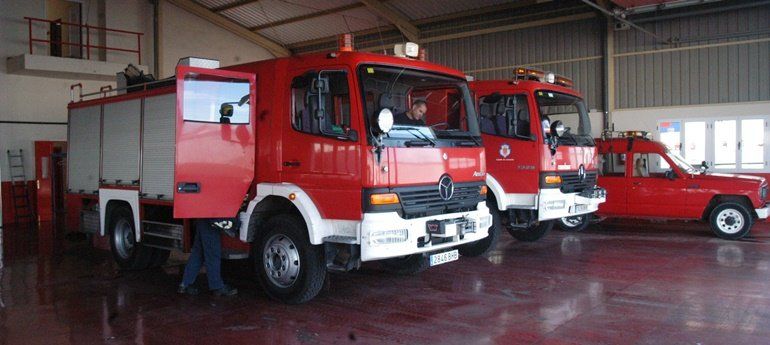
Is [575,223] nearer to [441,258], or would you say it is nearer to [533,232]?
[533,232]

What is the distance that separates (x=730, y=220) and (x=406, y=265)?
703cm

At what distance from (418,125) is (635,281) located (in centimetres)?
360

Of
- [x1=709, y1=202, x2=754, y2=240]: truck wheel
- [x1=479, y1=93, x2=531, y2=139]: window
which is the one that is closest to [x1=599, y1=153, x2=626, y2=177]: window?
[x1=709, y1=202, x2=754, y2=240]: truck wheel

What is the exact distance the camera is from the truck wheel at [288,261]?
627 cm

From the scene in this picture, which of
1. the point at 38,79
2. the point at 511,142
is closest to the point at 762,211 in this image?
the point at 511,142

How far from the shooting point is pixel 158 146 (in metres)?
7.43

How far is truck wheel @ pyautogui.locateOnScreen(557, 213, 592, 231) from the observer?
11953 mm

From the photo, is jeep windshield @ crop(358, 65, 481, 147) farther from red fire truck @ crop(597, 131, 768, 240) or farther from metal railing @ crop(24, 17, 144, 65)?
Answer: metal railing @ crop(24, 17, 144, 65)

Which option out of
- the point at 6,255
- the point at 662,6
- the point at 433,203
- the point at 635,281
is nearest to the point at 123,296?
the point at 433,203

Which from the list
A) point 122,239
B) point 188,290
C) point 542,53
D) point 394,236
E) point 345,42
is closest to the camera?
point 394,236

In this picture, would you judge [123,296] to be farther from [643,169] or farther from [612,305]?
[643,169]

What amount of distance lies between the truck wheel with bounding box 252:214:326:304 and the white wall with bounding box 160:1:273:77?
1446cm

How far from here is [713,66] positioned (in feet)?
49.2

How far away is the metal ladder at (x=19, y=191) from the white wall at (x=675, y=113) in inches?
620
